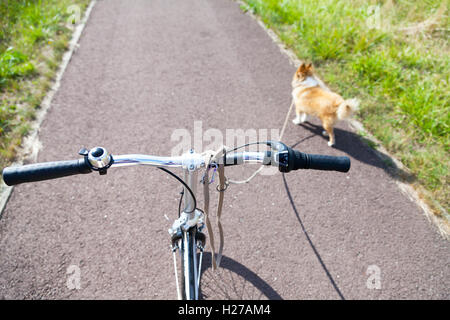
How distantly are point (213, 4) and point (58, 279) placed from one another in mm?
8149

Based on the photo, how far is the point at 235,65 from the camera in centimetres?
565

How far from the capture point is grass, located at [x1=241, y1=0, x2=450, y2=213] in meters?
3.95

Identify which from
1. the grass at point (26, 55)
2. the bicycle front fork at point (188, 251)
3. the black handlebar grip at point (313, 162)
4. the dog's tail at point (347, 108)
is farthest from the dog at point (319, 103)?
the grass at point (26, 55)

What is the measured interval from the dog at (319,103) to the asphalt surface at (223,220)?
13.2 inches

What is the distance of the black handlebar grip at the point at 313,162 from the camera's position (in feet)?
4.48

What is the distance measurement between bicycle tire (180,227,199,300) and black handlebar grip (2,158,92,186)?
0.88m

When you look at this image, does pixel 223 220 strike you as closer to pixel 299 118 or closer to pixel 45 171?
pixel 45 171

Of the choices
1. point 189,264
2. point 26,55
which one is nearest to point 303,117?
point 189,264

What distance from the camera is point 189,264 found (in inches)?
73.3

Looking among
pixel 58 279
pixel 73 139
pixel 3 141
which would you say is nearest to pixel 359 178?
pixel 58 279

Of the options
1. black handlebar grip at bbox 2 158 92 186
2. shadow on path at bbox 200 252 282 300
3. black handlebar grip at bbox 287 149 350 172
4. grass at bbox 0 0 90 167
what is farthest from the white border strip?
black handlebar grip at bbox 287 149 350 172

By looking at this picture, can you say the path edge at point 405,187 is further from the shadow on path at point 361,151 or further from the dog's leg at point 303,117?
the dog's leg at point 303,117

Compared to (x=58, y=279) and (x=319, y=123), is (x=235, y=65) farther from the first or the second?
(x=58, y=279)

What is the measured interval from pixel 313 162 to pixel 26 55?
5.98 m
